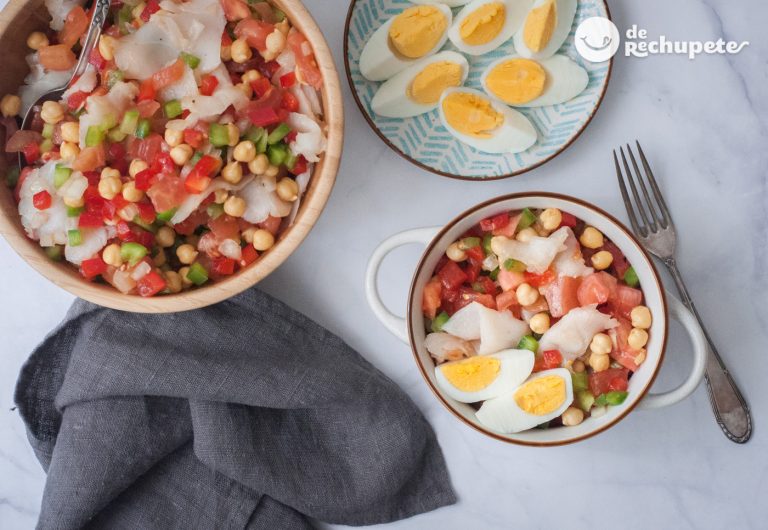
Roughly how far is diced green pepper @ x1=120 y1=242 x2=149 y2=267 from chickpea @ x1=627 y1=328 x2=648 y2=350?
1.05 metres

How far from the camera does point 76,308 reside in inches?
72.1

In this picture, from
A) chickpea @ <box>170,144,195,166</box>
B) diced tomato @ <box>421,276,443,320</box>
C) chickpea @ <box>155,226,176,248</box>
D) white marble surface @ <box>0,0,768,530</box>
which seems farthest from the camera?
white marble surface @ <box>0,0,768,530</box>

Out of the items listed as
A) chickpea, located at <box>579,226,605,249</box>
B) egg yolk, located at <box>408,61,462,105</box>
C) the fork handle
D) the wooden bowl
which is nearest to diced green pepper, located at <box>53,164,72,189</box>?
the wooden bowl

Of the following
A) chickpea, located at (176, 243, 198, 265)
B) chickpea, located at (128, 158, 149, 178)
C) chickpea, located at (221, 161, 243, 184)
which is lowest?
chickpea, located at (176, 243, 198, 265)

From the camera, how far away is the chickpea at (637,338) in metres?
1.66

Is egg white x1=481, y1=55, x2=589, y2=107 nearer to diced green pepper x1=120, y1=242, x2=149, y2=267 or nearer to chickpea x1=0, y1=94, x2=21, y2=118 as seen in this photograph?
diced green pepper x1=120, y1=242, x2=149, y2=267

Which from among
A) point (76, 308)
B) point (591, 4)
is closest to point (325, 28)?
point (591, 4)

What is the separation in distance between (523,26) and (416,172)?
0.42 meters

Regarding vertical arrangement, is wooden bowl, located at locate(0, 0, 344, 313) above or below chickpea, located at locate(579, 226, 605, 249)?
above

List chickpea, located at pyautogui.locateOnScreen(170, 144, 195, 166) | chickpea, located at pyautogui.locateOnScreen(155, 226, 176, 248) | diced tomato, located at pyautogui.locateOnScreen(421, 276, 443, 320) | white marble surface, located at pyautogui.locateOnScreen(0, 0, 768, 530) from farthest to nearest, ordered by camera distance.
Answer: white marble surface, located at pyautogui.locateOnScreen(0, 0, 768, 530) < diced tomato, located at pyautogui.locateOnScreen(421, 276, 443, 320) < chickpea, located at pyautogui.locateOnScreen(155, 226, 176, 248) < chickpea, located at pyautogui.locateOnScreen(170, 144, 195, 166)

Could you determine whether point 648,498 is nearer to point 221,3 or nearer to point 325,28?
point 325,28

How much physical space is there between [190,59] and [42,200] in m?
0.41

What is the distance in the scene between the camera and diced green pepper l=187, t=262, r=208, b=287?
1.61 meters

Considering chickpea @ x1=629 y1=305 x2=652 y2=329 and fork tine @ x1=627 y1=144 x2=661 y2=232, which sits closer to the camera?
chickpea @ x1=629 y1=305 x2=652 y2=329
